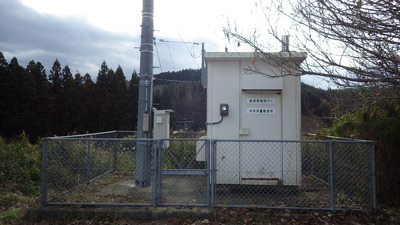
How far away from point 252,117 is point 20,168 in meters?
5.60

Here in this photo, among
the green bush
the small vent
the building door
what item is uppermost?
the small vent

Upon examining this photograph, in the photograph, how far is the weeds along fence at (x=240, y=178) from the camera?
17.4 ft

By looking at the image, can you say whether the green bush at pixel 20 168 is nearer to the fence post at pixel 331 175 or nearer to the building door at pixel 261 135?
the building door at pixel 261 135

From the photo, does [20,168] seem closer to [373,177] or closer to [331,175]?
[331,175]

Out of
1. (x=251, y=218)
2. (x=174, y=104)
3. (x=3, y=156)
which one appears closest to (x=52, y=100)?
(x=174, y=104)

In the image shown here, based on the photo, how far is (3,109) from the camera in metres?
29.6

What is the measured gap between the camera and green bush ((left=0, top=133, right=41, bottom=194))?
23.8 ft

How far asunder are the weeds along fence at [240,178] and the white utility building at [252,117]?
0.02 m

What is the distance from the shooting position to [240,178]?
612 cm

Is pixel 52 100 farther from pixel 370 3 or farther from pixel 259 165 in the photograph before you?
pixel 370 3

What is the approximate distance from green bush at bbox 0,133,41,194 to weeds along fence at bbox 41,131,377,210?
46.6 inches

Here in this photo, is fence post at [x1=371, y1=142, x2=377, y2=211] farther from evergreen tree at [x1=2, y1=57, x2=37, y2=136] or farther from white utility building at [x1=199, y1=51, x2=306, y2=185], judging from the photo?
evergreen tree at [x1=2, y1=57, x2=37, y2=136]

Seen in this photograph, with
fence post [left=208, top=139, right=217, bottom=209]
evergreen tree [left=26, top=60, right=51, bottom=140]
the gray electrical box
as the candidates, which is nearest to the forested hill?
evergreen tree [left=26, top=60, right=51, bottom=140]

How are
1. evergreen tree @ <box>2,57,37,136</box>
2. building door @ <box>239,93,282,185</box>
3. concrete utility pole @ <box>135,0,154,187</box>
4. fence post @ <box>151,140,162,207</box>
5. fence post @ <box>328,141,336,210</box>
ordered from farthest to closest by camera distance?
evergreen tree @ <box>2,57,37,136</box> → concrete utility pole @ <box>135,0,154,187</box> → building door @ <box>239,93,282,185</box> → fence post @ <box>151,140,162,207</box> → fence post @ <box>328,141,336,210</box>
